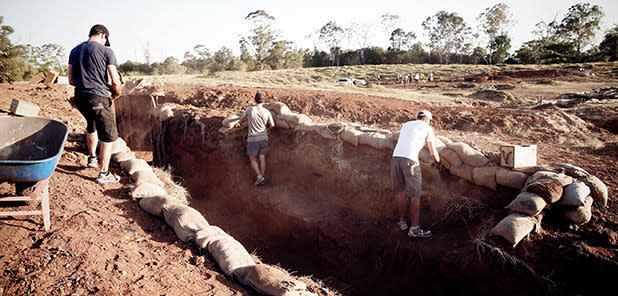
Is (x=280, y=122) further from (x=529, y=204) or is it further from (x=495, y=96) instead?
(x=495, y=96)

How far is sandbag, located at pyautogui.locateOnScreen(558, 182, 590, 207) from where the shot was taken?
11.8 feet

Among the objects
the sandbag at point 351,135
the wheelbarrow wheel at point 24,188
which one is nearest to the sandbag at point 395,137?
the sandbag at point 351,135

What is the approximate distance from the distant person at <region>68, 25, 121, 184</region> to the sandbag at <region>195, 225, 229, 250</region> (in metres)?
1.66

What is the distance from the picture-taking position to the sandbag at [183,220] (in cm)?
342

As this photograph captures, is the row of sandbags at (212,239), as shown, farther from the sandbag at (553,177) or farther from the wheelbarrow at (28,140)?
the sandbag at (553,177)

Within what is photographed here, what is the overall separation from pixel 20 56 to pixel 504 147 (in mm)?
17897

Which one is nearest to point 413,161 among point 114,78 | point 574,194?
point 574,194

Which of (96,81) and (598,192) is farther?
(96,81)

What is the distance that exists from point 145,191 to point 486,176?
13.4 feet

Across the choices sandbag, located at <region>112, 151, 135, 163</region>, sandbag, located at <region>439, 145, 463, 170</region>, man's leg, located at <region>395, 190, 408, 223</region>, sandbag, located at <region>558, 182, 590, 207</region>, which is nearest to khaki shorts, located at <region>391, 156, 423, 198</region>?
man's leg, located at <region>395, 190, 408, 223</region>

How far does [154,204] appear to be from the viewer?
3.89 m

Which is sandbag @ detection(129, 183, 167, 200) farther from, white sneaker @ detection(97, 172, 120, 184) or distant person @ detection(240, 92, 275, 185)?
distant person @ detection(240, 92, 275, 185)

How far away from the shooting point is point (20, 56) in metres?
14.5

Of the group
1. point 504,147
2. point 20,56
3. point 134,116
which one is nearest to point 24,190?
point 504,147
